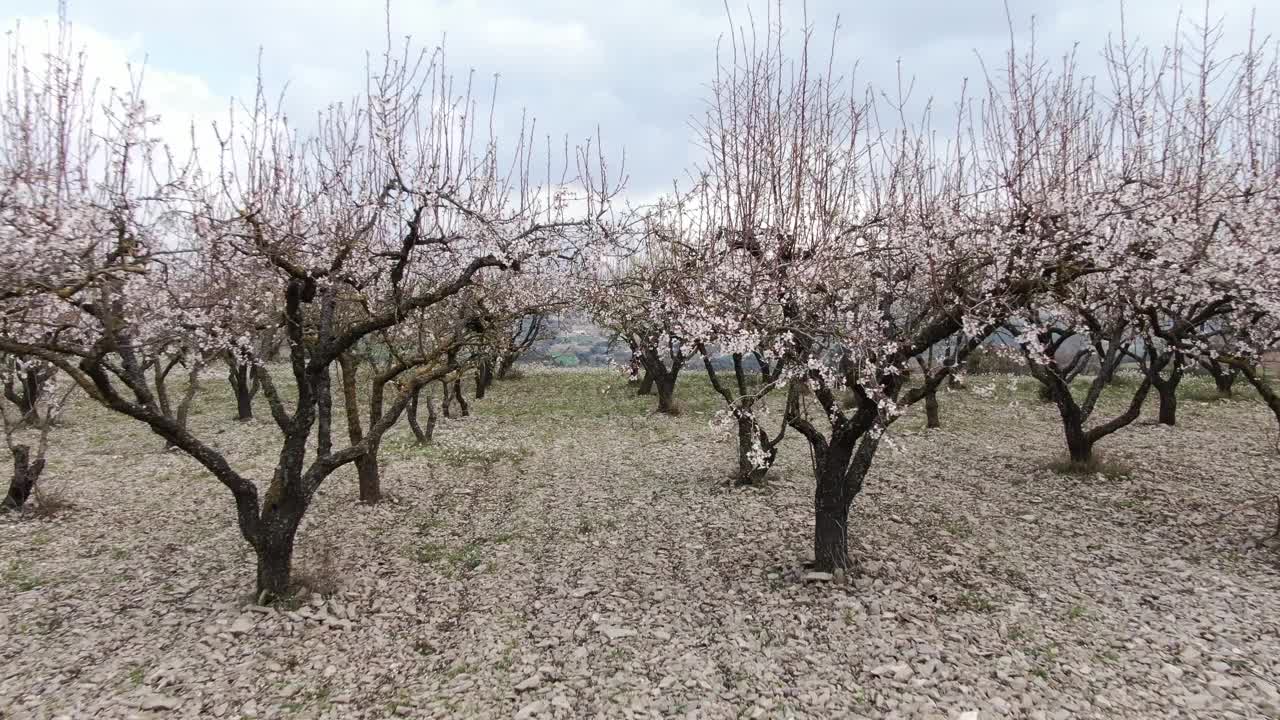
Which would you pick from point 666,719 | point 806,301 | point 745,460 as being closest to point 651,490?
point 745,460

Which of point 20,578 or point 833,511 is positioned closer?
point 833,511

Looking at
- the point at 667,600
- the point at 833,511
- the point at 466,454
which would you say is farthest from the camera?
the point at 466,454

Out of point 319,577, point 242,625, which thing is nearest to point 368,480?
point 319,577

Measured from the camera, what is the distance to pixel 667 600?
7824 mm

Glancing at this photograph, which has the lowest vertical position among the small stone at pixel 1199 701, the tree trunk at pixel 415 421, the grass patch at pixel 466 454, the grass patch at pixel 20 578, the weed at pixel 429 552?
the grass patch at pixel 20 578

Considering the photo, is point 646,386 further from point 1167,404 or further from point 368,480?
point 1167,404

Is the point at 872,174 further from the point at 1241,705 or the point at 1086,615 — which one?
the point at 1241,705

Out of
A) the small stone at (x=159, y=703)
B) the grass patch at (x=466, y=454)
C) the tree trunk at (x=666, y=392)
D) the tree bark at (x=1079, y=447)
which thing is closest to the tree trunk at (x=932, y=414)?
the tree bark at (x=1079, y=447)

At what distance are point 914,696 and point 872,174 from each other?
7.26 m

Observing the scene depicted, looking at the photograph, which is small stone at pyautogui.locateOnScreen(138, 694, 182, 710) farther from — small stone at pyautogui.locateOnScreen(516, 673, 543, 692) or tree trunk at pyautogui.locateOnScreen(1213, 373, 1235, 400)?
tree trunk at pyautogui.locateOnScreen(1213, 373, 1235, 400)

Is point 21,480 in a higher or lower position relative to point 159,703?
higher

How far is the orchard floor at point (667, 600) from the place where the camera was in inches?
231

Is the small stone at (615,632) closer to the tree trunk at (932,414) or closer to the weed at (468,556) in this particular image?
the weed at (468,556)

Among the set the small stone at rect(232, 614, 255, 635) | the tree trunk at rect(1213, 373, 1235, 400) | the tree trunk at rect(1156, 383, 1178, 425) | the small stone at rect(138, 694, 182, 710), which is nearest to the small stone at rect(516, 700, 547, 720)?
the small stone at rect(138, 694, 182, 710)
